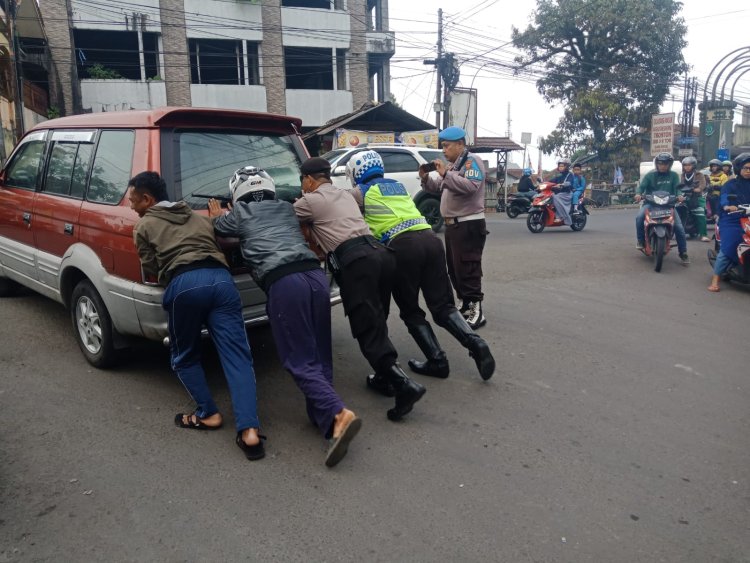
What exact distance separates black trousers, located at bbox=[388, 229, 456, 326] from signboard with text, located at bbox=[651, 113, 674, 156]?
25443mm

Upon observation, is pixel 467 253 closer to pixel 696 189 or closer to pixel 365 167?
pixel 365 167

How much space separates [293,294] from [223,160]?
140cm

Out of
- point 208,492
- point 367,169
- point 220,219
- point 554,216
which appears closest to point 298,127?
point 367,169

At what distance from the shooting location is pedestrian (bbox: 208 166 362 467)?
3.32 m

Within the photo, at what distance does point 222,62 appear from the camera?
79.3 feet

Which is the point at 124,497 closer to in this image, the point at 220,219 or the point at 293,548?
the point at 293,548

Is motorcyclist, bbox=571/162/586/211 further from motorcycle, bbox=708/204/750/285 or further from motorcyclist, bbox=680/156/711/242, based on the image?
motorcycle, bbox=708/204/750/285

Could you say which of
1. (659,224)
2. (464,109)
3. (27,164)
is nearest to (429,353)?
(27,164)

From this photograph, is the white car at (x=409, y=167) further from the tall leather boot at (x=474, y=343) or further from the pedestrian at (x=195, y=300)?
the pedestrian at (x=195, y=300)

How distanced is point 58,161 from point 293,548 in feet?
12.1

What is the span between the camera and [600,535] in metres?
2.70

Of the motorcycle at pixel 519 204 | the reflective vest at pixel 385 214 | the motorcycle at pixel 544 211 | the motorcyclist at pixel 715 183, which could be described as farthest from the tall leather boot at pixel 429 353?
the motorcycle at pixel 519 204

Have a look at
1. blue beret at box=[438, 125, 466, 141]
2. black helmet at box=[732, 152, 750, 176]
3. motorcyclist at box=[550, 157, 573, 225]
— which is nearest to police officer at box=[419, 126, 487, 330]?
blue beret at box=[438, 125, 466, 141]

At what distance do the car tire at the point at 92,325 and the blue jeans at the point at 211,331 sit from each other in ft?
2.98
